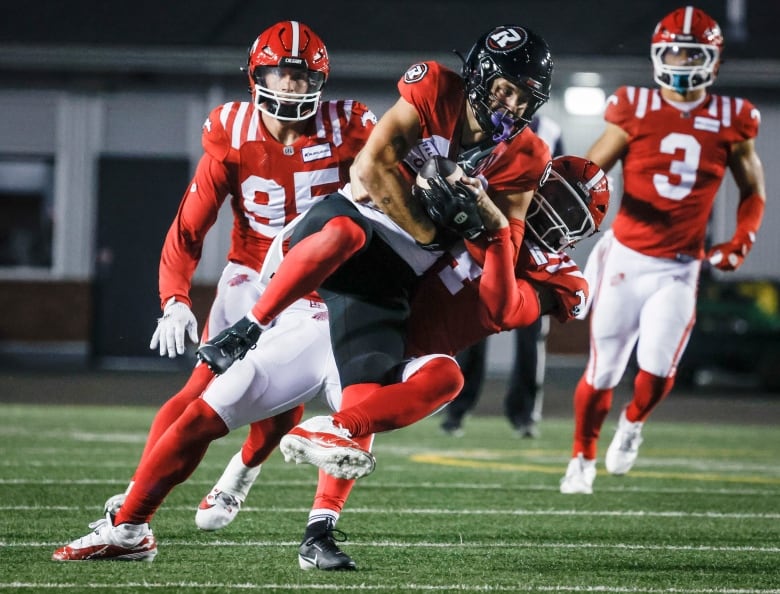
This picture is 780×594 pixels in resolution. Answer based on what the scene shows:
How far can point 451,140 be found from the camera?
4324mm

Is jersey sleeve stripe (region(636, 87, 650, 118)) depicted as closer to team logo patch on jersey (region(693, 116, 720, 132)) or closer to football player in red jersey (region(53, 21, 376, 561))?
team logo patch on jersey (region(693, 116, 720, 132))

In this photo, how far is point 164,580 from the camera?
3.89 m

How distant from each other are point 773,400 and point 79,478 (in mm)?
8883

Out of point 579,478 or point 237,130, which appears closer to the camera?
point 237,130

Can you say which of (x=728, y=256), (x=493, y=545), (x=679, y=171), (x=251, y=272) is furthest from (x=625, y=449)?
(x=251, y=272)

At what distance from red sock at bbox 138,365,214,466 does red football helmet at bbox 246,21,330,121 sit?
0.91m

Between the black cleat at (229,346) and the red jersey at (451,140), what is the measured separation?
0.68m

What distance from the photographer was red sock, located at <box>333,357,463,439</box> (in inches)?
157

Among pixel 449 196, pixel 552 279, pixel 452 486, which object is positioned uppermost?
pixel 449 196

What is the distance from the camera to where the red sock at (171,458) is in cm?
414

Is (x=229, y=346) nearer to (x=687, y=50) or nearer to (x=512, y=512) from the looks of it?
(x=512, y=512)

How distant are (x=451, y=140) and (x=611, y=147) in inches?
91.5

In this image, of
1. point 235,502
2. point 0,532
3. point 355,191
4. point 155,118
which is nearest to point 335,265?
point 355,191

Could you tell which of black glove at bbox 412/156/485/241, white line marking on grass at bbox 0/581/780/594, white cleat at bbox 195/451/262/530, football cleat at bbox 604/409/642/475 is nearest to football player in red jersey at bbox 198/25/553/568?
black glove at bbox 412/156/485/241
